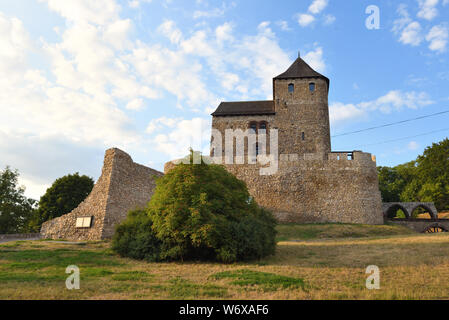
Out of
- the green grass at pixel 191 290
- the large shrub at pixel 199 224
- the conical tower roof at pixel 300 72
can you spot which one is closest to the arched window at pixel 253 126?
the conical tower roof at pixel 300 72

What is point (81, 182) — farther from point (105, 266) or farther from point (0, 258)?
point (105, 266)

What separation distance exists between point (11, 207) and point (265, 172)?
29942 millimetres

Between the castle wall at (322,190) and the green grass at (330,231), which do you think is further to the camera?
the castle wall at (322,190)

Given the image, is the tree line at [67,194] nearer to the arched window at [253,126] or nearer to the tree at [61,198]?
the tree at [61,198]

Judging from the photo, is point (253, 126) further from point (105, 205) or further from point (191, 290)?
point (191, 290)

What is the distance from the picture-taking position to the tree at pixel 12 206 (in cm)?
3231

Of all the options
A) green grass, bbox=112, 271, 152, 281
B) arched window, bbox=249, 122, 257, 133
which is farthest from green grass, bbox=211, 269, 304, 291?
arched window, bbox=249, 122, 257, 133

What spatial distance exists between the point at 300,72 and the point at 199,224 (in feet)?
107

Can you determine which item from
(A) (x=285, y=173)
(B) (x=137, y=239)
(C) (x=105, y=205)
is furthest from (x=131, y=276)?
(A) (x=285, y=173)

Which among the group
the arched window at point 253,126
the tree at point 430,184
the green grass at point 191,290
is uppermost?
the arched window at point 253,126

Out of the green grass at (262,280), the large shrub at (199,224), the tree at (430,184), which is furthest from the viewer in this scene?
the tree at (430,184)

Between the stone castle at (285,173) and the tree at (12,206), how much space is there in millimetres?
20058

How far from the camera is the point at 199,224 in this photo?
9633 mm
